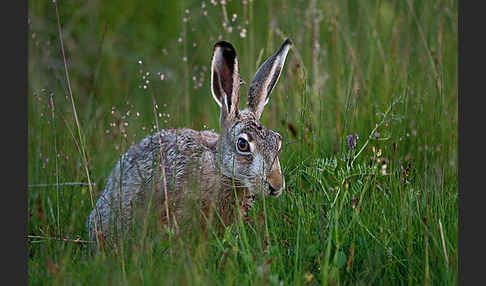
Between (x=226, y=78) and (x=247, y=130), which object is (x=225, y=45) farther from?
(x=247, y=130)

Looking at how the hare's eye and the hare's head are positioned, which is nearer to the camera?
the hare's head

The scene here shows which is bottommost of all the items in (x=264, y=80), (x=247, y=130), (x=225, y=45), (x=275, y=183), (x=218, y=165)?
(x=275, y=183)

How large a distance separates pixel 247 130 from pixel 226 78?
0.47 metres

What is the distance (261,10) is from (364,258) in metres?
5.92

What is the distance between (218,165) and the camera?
4.75 m

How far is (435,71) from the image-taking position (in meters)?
5.71

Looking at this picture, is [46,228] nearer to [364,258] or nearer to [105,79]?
[364,258]

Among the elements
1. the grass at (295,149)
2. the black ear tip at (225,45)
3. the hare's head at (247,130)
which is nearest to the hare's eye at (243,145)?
the hare's head at (247,130)

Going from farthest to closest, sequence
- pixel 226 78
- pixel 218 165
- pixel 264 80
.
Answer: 1. pixel 264 80
2. pixel 226 78
3. pixel 218 165

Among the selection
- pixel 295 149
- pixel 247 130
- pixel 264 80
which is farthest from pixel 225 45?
pixel 295 149

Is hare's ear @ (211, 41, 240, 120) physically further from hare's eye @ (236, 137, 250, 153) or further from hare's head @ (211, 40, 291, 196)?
hare's eye @ (236, 137, 250, 153)

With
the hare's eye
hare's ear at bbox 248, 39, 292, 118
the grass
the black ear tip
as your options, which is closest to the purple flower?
the grass

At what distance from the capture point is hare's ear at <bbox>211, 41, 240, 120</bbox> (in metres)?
4.66

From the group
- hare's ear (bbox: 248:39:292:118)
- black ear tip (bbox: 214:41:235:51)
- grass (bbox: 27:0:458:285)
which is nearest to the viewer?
grass (bbox: 27:0:458:285)
